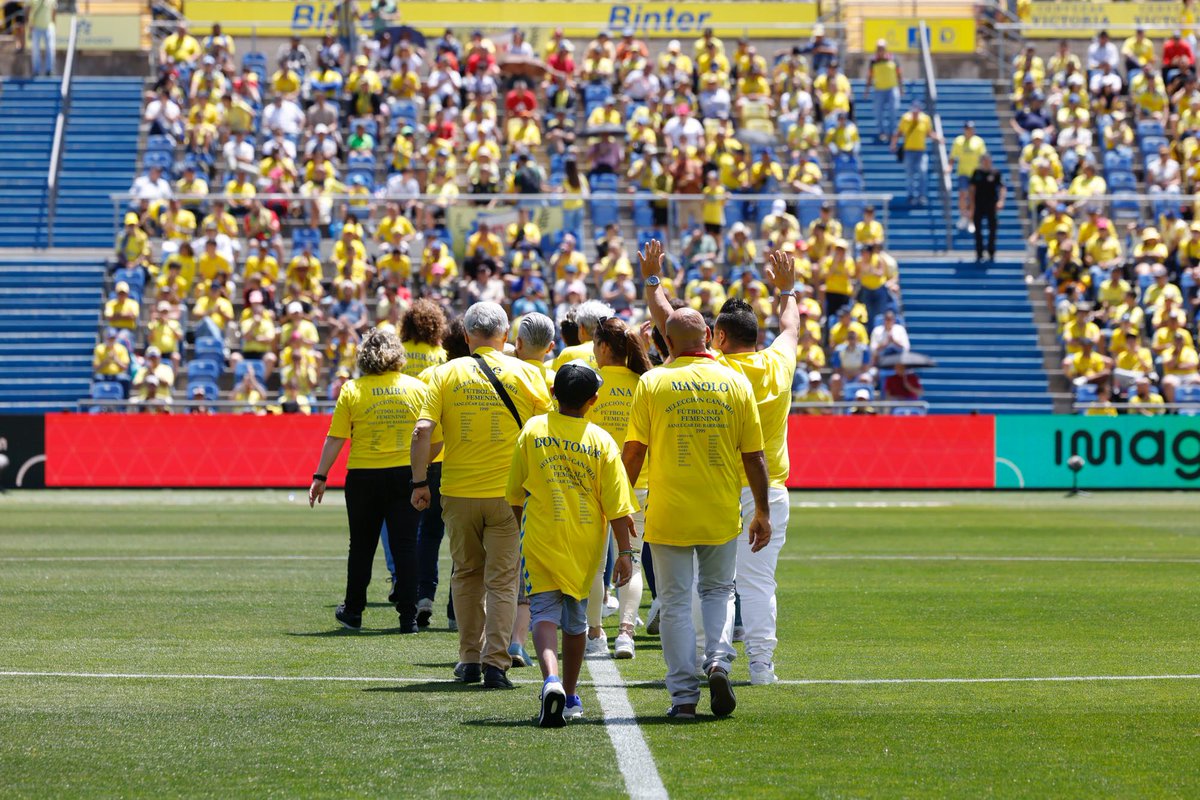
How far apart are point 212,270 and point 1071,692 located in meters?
26.2

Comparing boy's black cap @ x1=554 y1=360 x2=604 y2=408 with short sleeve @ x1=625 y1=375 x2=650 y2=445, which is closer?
boy's black cap @ x1=554 y1=360 x2=604 y2=408

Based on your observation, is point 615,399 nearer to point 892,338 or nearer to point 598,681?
point 598,681

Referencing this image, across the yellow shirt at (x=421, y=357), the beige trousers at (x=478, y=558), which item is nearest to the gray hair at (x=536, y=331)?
the beige trousers at (x=478, y=558)

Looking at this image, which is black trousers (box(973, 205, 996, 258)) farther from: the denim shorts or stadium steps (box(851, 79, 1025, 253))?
the denim shorts

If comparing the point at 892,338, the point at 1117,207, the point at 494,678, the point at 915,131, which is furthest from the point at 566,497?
the point at 915,131

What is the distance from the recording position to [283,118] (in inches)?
1508

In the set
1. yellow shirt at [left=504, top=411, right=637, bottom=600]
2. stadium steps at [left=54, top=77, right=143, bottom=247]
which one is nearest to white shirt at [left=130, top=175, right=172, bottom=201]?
stadium steps at [left=54, top=77, right=143, bottom=247]

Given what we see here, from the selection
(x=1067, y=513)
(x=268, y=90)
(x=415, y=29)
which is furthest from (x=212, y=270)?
(x=1067, y=513)

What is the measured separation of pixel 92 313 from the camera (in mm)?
34750

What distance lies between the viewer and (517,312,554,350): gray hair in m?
10.6

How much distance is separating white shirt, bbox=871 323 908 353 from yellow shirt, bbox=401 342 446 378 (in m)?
19.4

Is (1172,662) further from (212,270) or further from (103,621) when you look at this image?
(212,270)

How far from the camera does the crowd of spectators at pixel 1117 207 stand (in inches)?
1277

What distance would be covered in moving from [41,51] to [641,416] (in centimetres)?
3647
